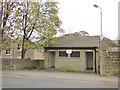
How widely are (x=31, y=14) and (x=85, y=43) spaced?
26.7ft

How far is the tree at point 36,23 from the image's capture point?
2172 cm

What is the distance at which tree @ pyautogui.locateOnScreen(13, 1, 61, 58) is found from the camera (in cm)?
2172

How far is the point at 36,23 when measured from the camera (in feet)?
71.5

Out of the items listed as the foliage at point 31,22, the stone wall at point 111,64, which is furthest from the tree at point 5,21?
the stone wall at point 111,64

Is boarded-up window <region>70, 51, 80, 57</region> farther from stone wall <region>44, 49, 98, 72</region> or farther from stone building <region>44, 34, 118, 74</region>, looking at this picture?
stone wall <region>44, 49, 98, 72</region>

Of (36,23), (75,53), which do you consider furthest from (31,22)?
(75,53)

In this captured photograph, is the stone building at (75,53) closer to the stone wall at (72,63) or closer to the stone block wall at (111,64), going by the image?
the stone wall at (72,63)

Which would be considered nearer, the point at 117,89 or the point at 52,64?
the point at 117,89

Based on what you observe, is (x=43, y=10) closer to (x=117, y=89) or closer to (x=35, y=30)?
(x=35, y=30)

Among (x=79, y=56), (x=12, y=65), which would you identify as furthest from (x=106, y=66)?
(x=12, y=65)

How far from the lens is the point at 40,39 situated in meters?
22.9

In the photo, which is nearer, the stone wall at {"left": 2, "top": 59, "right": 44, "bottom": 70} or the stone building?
the stone wall at {"left": 2, "top": 59, "right": 44, "bottom": 70}

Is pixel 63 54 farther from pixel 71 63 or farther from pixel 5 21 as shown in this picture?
pixel 5 21

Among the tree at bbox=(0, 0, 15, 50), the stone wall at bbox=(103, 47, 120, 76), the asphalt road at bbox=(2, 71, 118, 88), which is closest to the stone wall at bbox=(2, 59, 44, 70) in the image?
the tree at bbox=(0, 0, 15, 50)
